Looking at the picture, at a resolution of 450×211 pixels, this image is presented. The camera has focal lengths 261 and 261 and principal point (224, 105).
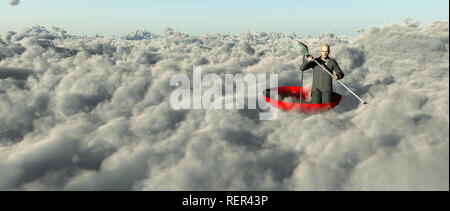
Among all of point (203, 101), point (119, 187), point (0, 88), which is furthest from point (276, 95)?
point (0, 88)

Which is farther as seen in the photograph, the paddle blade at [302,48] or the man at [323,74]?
the man at [323,74]

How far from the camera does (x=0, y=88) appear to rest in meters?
30.7

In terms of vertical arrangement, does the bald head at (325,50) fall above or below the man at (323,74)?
above

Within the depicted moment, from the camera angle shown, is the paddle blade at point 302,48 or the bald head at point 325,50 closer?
the paddle blade at point 302,48

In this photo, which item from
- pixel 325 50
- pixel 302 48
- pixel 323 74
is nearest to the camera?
pixel 302 48

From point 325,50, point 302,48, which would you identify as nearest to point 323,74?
point 325,50

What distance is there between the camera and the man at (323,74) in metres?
6.03

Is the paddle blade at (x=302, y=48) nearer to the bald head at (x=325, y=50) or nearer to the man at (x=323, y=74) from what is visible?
the man at (x=323, y=74)

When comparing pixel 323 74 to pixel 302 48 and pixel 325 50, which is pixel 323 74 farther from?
pixel 302 48

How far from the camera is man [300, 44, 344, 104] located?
19.8ft

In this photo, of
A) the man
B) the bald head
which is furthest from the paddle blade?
the bald head

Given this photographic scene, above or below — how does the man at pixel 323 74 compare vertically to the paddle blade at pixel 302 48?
below

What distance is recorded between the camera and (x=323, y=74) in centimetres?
632

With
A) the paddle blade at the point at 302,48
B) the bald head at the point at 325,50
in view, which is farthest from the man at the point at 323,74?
the paddle blade at the point at 302,48
